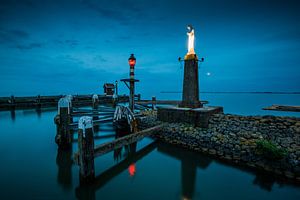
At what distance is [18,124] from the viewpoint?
11.3 meters

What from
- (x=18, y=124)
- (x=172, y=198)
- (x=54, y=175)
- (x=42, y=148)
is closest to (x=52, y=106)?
(x=18, y=124)

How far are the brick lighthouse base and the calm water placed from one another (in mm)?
1764

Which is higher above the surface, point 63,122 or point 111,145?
point 63,122

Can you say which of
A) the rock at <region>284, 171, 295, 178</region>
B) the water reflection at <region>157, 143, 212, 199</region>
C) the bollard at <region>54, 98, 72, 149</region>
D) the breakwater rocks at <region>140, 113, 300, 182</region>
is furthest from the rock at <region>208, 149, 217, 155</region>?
the bollard at <region>54, 98, 72, 149</region>

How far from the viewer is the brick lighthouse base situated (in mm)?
7618

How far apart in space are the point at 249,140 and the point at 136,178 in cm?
434

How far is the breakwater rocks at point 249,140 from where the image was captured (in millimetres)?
4781

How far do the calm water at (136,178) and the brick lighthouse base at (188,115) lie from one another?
1764 mm

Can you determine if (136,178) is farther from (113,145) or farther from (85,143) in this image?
(85,143)

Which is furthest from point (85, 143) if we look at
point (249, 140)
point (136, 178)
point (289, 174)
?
point (289, 174)

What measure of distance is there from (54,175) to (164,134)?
16.3ft

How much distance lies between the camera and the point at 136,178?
5098 millimetres

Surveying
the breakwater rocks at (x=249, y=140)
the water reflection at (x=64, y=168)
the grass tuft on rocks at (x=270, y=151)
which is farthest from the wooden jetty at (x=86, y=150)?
the grass tuft on rocks at (x=270, y=151)

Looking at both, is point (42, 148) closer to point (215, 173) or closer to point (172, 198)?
point (172, 198)
